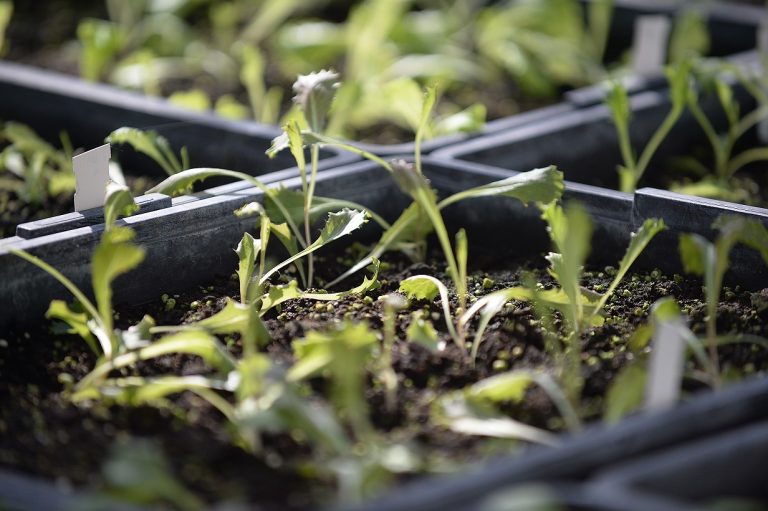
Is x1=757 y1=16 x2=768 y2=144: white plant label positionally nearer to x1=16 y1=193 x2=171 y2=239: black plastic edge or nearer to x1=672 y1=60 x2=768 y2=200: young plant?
x1=672 y1=60 x2=768 y2=200: young plant

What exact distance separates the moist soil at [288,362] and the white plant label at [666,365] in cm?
16

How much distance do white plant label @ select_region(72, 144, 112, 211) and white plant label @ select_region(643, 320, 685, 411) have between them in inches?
34.1

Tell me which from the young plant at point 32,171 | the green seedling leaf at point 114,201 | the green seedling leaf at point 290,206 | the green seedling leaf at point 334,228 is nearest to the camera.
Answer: the green seedling leaf at point 114,201

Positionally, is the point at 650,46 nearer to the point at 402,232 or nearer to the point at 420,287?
the point at 402,232

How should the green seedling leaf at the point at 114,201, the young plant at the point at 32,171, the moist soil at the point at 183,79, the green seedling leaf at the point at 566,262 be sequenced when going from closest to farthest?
the green seedling leaf at the point at 566,262
the green seedling leaf at the point at 114,201
the young plant at the point at 32,171
the moist soil at the point at 183,79

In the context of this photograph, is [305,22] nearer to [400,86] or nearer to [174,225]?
[400,86]

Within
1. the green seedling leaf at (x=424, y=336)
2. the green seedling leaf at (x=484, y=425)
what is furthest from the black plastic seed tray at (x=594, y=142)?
the green seedling leaf at (x=484, y=425)

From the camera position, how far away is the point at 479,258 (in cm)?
188

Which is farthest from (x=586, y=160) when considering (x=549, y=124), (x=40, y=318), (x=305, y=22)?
(x=305, y=22)

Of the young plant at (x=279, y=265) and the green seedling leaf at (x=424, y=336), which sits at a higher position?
the young plant at (x=279, y=265)

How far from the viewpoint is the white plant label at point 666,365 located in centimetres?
108

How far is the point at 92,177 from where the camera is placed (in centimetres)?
161

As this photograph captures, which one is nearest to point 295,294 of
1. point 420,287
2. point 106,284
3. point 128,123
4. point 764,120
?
point 420,287

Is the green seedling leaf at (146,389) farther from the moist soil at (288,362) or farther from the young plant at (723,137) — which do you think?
the young plant at (723,137)
